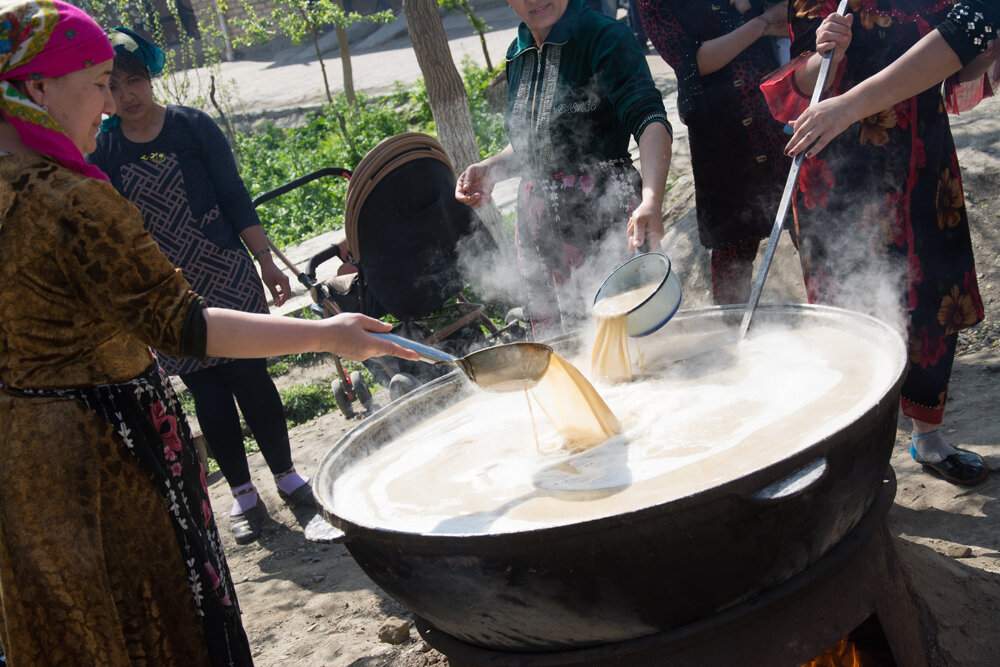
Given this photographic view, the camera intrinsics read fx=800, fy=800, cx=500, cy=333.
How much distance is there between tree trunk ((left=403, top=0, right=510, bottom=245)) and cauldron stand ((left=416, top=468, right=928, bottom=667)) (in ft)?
14.4

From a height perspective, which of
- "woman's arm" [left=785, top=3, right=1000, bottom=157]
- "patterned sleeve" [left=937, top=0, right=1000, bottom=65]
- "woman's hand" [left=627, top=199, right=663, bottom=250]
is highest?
"patterned sleeve" [left=937, top=0, right=1000, bottom=65]

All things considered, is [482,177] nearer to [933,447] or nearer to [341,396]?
[933,447]

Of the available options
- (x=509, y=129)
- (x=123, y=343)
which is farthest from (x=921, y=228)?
(x=123, y=343)

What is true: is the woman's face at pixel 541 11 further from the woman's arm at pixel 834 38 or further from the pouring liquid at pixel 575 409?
the pouring liquid at pixel 575 409

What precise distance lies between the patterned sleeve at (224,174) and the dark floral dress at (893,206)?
2.64 meters

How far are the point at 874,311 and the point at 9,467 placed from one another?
2873mm

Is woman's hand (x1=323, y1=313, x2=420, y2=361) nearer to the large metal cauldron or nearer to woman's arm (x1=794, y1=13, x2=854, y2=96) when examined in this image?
the large metal cauldron

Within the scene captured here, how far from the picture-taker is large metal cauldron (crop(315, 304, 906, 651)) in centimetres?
164

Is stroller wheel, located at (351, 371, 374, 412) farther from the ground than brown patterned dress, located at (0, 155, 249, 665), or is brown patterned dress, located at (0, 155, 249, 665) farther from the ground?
brown patterned dress, located at (0, 155, 249, 665)

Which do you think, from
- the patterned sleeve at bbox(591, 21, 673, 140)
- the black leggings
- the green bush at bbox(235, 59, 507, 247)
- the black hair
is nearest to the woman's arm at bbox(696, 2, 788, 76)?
the patterned sleeve at bbox(591, 21, 673, 140)

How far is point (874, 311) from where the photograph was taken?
305cm

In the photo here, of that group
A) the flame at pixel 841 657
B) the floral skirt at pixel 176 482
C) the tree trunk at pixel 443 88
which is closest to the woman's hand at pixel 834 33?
the flame at pixel 841 657

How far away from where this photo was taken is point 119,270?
1.86 metres

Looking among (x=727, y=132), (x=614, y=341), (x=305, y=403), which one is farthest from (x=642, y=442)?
(x=305, y=403)
